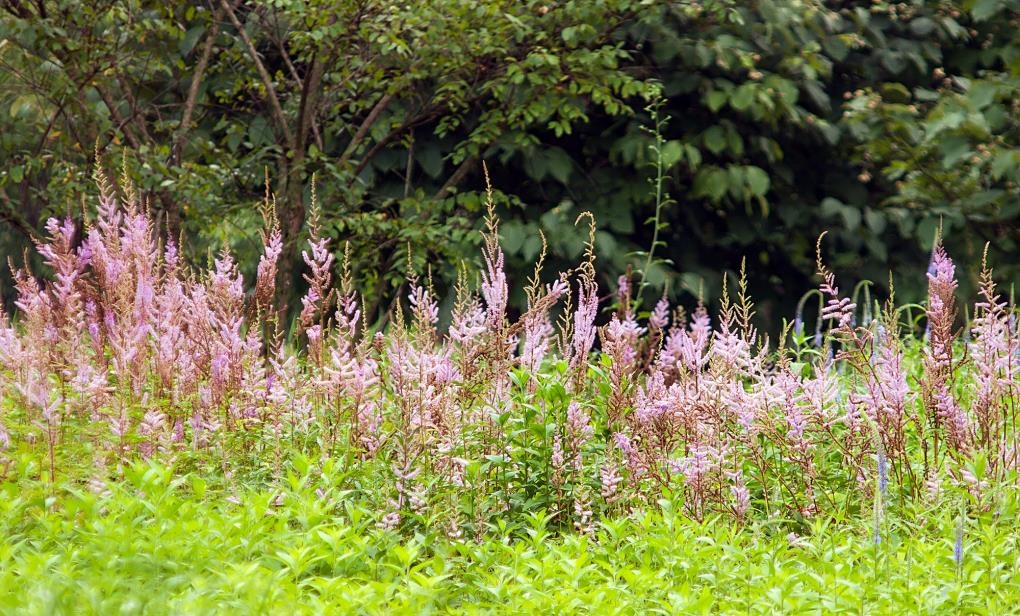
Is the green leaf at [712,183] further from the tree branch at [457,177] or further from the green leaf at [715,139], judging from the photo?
the tree branch at [457,177]

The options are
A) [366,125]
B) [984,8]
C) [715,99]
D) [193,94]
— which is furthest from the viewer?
[715,99]

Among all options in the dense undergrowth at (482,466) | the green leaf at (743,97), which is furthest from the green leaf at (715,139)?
the dense undergrowth at (482,466)

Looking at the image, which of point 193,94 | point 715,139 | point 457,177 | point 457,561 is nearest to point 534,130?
point 457,177

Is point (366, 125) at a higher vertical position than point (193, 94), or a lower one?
lower

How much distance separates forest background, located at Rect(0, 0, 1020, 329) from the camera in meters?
7.56

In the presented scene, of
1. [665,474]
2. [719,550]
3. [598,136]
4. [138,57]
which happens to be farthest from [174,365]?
[598,136]

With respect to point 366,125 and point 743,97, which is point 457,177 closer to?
point 366,125

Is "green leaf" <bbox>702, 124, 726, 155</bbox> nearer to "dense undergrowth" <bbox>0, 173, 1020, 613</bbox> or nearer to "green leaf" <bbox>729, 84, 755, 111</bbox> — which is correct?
"green leaf" <bbox>729, 84, 755, 111</bbox>

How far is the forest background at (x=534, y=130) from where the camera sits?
24.8 feet

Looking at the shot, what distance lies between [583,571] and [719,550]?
54cm

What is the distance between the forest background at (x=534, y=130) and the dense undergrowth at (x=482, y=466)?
2.65 meters

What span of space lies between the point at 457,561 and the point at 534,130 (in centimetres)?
613

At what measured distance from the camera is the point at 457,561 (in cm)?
361

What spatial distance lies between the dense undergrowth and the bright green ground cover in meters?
0.01
